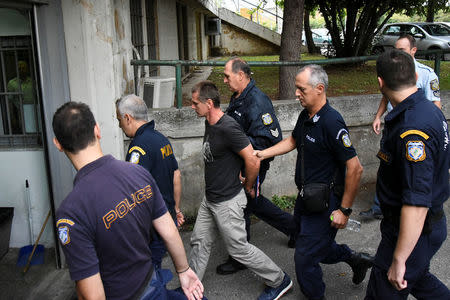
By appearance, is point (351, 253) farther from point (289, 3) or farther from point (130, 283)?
point (289, 3)

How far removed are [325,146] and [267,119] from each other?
922mm

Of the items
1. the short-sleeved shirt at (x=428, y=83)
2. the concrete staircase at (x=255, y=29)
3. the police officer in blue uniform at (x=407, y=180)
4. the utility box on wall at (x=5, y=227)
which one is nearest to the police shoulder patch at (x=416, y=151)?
the police officer in blue uniform at (x=407, y=180)

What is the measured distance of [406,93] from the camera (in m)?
2.56

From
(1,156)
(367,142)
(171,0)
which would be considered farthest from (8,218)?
(171,0)

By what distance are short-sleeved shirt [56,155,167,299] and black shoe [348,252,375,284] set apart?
80.2 inches

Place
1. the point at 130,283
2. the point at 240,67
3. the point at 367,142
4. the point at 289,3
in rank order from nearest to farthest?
the point at 130,283 → the point at 240,67 → the point at 367,142 → the point at 289,3

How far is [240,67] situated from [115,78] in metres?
1.29

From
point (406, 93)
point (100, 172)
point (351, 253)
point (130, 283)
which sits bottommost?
point (351, 253)

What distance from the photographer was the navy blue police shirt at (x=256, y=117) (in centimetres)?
402

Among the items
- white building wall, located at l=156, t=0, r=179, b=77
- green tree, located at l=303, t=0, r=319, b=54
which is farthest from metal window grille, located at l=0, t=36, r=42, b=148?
green tree, located at l=303, t=0, r=319, b=54

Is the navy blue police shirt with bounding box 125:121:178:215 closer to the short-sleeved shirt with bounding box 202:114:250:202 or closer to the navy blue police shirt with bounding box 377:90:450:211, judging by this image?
the short-sleeved shirt with bounding box 202:114:250:202

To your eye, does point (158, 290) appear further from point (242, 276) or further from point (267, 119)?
point (267, 119)

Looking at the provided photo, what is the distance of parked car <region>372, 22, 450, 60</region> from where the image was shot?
1753 cm

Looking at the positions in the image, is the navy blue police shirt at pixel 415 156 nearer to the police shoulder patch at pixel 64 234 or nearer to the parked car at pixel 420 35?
the police shoulder patch at pixel 64 234
